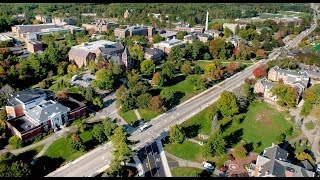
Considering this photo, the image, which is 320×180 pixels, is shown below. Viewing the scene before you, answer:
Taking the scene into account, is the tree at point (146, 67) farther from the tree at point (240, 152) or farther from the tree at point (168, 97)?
the tree at point (240, 152)

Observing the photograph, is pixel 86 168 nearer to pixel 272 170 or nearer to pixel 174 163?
pixel 174 163

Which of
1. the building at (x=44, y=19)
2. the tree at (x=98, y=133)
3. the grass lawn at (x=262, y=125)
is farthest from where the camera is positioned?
the building at (x=44, y=19)

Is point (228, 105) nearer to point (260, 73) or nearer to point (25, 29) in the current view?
point (260, 73)

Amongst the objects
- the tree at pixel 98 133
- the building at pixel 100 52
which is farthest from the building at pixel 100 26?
the tree at pixel 98 133

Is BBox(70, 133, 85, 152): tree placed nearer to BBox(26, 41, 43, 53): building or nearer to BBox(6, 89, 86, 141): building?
BBox(6, 89, 86, 141): building

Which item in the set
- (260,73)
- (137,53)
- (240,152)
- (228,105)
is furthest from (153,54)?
(240,152)

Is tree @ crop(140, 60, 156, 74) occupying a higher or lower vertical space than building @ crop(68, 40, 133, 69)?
lower

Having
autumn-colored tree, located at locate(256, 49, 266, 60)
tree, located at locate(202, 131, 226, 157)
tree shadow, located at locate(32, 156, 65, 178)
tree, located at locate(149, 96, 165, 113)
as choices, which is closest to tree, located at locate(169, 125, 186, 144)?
tree, located at locate(202, 131, 226, 157)
